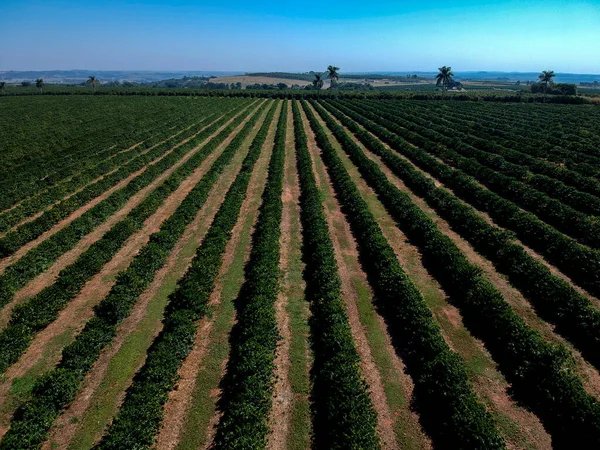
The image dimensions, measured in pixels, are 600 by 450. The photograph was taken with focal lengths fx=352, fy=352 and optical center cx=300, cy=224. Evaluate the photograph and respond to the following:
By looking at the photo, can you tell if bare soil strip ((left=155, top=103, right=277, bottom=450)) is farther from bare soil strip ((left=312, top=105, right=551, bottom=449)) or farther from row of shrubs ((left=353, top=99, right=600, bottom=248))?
row of shrubs ((left=353, top=99, right=600, bottom=248))

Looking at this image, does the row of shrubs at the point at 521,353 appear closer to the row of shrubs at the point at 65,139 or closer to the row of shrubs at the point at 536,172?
the row of shrubs at the point at 536,172

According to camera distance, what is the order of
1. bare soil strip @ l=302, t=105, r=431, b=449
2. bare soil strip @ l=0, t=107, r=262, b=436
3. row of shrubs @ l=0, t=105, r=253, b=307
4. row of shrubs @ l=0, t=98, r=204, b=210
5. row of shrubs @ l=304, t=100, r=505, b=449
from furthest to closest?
row of shrubs @ l=0, t=98, r=204, b=210 < row of shrubs @ l=0, t=105, r=253, b=307 < bare soil strip @ l=0, t=107, r=262, b=436 < bare soil strip @ l=302, t=105, r=431, b=449 < row of shrubs @ l=304, t=100, r=505, b=449

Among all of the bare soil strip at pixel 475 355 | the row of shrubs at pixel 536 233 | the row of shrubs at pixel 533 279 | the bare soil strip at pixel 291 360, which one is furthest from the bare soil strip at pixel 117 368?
the row of shrubs at pixel 536 233

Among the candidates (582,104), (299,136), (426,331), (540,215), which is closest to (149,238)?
(426,331)

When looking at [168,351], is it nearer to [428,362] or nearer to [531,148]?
[428,362]

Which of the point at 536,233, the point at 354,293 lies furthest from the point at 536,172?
the point at 354,293

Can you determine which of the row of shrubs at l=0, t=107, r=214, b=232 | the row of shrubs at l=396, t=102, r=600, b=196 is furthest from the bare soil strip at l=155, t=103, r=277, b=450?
the row of shrubs at l=396, t=102, r=600, b=196

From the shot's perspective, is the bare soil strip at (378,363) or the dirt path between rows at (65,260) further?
the dirt path between rows at (65,260)
